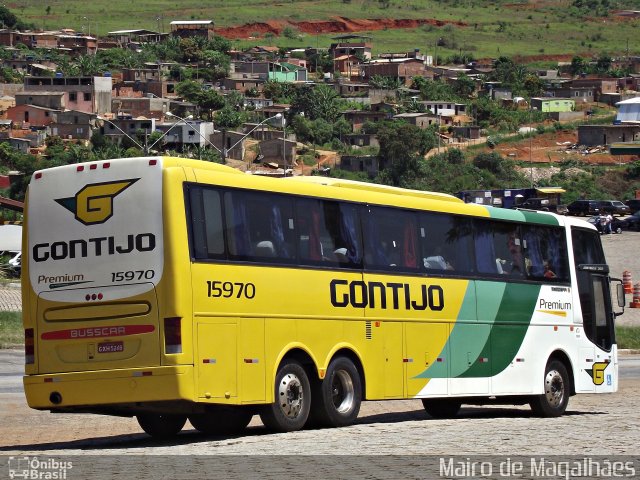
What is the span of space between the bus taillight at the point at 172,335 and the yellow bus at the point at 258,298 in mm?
18

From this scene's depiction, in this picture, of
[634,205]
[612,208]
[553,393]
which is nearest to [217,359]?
[553,393]

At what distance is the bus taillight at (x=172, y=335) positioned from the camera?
50.1 feet

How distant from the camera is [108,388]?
15.5 metres

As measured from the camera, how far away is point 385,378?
18703mm

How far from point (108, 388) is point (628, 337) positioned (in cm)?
2817

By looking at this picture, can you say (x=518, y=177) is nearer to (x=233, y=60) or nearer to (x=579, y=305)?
(x=233, y=60)

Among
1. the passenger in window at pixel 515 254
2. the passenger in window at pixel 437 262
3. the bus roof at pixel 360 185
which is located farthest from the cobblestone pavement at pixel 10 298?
the passenger in window at pixel 437 262

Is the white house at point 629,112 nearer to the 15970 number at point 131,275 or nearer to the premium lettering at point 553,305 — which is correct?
the premium lettering at point 553,305

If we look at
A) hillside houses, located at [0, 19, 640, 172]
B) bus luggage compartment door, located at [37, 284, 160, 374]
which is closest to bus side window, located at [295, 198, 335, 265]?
bus luggage compartment door, located at [37, 284, 160, 374]

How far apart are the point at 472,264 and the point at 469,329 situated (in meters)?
0.97

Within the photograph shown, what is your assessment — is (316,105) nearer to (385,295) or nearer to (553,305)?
(553,305)

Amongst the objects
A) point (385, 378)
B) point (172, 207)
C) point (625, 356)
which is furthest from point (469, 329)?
point (625, 356)

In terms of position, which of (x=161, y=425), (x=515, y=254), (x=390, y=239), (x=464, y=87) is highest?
(x=390, y=239)

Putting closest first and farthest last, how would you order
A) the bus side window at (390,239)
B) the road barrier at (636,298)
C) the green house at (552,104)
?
the bus side window at (390,239), the road barrier at (636,298), the green house at (552,104)
